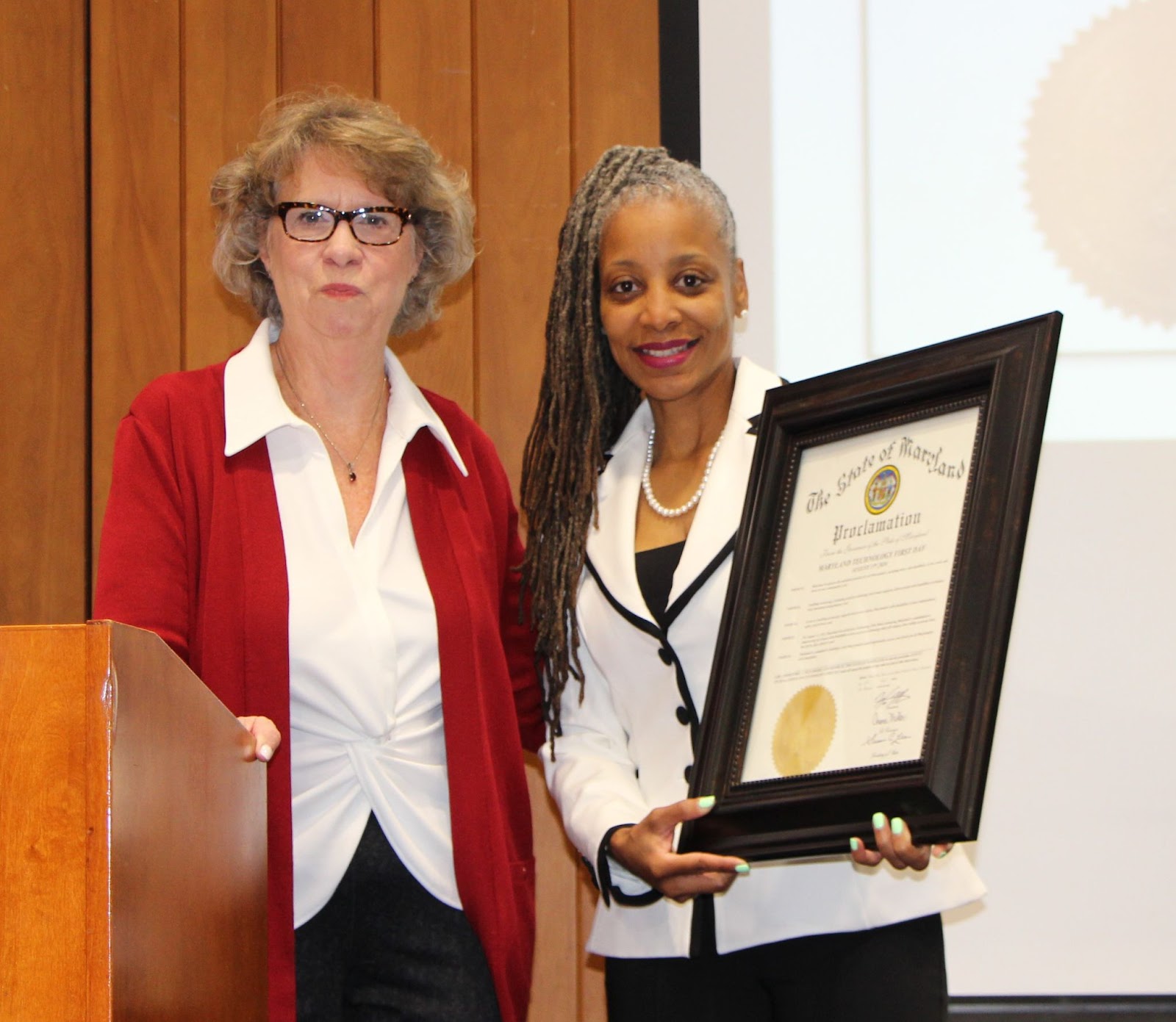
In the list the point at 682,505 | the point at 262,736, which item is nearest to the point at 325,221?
the point at 682,505

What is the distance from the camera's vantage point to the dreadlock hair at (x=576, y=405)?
1792mm

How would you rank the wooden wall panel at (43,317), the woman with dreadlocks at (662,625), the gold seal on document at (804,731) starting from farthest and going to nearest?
the wooden wall panel at (43,317)
the woman with dreadlocks at (662,625)
the gold seal on document at (804,731)

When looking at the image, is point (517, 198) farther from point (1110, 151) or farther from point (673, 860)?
point (673, 860)

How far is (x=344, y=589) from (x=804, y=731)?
0.58 meters

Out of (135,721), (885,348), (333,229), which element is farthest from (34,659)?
(885,348)

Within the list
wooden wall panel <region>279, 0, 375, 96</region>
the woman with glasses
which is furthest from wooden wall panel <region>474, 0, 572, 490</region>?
the woman with glasses

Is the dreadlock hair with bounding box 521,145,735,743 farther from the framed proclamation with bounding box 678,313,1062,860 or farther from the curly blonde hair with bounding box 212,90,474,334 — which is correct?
the framed proclamation with bounding box 678,313,1062,860

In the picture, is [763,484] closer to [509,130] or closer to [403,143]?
[403,143]

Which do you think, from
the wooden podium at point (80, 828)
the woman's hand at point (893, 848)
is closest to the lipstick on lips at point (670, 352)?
the woman's hand at point (893, 848)

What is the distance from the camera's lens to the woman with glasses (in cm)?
154

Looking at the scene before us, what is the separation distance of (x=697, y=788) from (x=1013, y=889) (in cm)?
104

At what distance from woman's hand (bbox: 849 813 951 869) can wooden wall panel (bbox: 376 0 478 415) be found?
149 cm

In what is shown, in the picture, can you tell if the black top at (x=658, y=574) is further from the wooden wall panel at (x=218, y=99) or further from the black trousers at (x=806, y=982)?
the wooden wall panel at (x=218, y=99)

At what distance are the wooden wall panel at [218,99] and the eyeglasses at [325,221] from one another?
91cm
